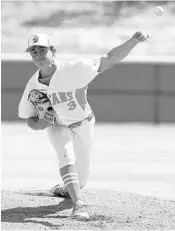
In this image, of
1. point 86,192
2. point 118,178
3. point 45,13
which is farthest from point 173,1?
point 86,192

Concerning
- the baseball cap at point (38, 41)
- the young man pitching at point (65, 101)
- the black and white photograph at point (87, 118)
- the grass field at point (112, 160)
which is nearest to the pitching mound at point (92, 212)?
the black and white photograph at point (87, 118)

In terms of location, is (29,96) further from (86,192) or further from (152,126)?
(152,126)

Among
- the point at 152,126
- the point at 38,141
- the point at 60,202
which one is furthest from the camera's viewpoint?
the point at 152,126

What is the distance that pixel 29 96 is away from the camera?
6.69 metres

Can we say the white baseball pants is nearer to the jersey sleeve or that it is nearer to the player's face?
the jersey sleeve

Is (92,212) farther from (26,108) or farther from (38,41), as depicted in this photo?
(38,41)

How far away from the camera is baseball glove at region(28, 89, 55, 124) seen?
6652mm

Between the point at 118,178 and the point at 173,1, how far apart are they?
32.1ft

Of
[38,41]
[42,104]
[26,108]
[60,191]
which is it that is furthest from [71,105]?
[60,191]

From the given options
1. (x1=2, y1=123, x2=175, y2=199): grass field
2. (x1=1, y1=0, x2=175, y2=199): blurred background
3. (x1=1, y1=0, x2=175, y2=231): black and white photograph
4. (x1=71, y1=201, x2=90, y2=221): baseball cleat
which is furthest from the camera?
(x1=1, y1=0, x2=175, y2=199): blurred background

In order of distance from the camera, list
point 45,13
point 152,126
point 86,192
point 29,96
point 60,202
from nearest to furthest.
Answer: point 29,96 < point 60,202 < point 86,192 < point 152,126 < point 45,13

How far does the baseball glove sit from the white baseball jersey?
0.13 ft

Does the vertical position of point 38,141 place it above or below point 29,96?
below

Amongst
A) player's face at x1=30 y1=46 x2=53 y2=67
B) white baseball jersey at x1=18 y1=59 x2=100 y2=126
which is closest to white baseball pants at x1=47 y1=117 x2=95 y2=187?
white baseball jersey at x1=18 y1=59 x2=100 y2=126
